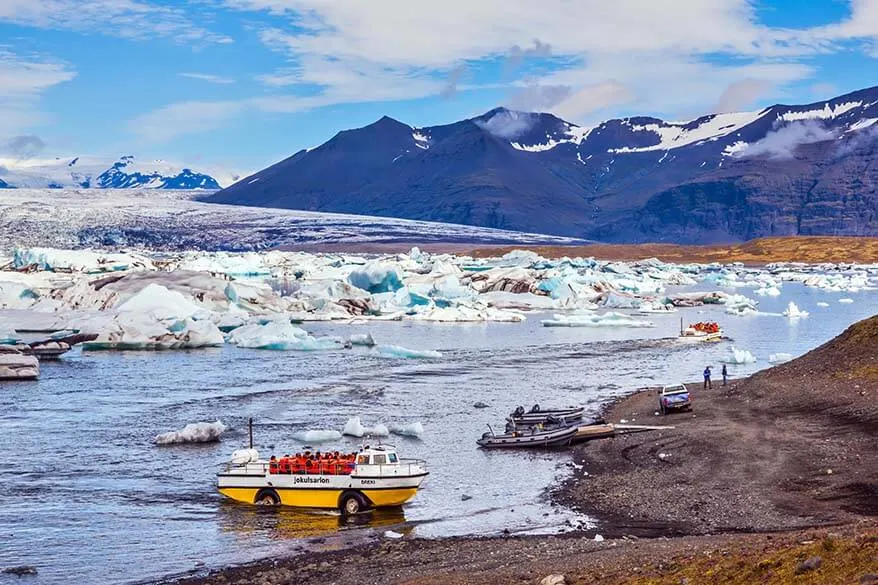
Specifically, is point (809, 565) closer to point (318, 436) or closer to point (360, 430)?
point (318, 436)

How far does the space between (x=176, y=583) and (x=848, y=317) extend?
75.0 metres

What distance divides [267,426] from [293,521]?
1270cm

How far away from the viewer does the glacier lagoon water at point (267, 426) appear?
84.2ft

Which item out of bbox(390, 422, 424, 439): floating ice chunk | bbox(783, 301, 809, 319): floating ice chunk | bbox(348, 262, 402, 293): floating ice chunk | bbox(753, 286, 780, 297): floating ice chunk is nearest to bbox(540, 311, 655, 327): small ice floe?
bbox(783, 301, 809, 319): floating ice chunk

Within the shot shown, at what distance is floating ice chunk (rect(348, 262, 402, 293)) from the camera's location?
9450 cm

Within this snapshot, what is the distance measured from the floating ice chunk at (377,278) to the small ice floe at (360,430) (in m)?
56.3

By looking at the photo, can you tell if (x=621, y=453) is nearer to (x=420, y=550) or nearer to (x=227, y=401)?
(x=420, y=550)

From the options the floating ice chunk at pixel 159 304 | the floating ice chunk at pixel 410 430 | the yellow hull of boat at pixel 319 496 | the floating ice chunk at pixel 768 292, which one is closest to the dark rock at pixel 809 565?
the yellow hull of boat at pixel 319 496

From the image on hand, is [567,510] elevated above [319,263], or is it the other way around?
[319,263]

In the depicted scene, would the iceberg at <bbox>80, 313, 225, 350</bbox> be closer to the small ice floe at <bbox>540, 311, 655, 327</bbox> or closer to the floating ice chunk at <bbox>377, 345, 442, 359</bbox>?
the floating ice chunk at <bbox>377, 345, 442, 359</bbox>

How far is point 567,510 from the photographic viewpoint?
90.0 feet

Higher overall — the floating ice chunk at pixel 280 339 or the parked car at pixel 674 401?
the floating ice chunk at pixel 280 339

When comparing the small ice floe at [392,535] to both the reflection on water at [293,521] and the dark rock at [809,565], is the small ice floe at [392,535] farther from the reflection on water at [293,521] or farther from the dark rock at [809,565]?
the dark rock at [809,565]

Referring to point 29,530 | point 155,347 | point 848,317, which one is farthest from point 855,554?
point 848,317
